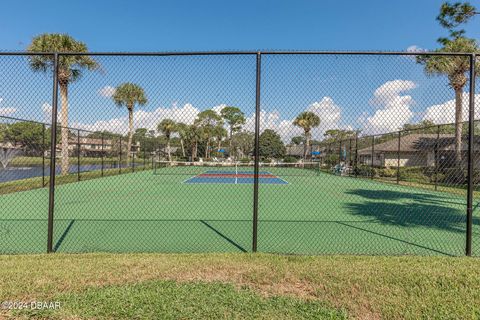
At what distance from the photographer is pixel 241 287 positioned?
303 centimetres

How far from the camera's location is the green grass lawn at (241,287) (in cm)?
257

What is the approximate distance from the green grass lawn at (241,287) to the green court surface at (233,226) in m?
0.91

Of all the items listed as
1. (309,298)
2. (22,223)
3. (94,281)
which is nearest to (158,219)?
(22,223)

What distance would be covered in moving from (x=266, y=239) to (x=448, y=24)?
1118cm

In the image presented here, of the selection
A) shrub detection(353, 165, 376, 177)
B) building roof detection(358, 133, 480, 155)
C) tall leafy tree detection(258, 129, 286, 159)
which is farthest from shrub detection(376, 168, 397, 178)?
tall leafy tree detection(258, 129, 286, 159)

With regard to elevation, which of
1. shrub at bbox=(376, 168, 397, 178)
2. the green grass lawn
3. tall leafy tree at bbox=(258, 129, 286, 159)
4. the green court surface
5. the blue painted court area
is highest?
tall leafy tree at bbox=(258, 129, 286, 159)

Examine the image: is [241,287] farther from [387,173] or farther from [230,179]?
[387,173]

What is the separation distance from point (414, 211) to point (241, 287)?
7.28 meters

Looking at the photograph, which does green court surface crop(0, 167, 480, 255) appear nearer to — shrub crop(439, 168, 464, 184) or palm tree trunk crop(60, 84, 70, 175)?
palm tree trunk crop(60, 84, 70, 175)

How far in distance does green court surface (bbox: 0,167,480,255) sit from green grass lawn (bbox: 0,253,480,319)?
0.91 meters

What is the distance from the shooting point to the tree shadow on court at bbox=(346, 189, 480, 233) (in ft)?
21.6

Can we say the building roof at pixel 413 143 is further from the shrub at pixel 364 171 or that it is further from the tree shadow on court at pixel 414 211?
the tree shadow on court at pixel 414 211

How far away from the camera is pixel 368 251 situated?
14.7ft

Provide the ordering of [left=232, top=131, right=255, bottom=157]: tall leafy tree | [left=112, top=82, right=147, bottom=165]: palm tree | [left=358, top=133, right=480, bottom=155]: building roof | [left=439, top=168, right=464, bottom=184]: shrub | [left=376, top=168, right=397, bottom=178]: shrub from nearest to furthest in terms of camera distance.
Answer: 1. [left=112, top=82, right=147, bottom=165]: palm tree
2. [left=439, top=168, right=464, bottom=184]: shrub
3. [left=376, top=168, right=397, bottom=178]: shrub
4. [left=232, top=131, right=255, bottom=157]: tall leafy tree
5. [left=358, top=133, right=480, bottom=155]: building roof
